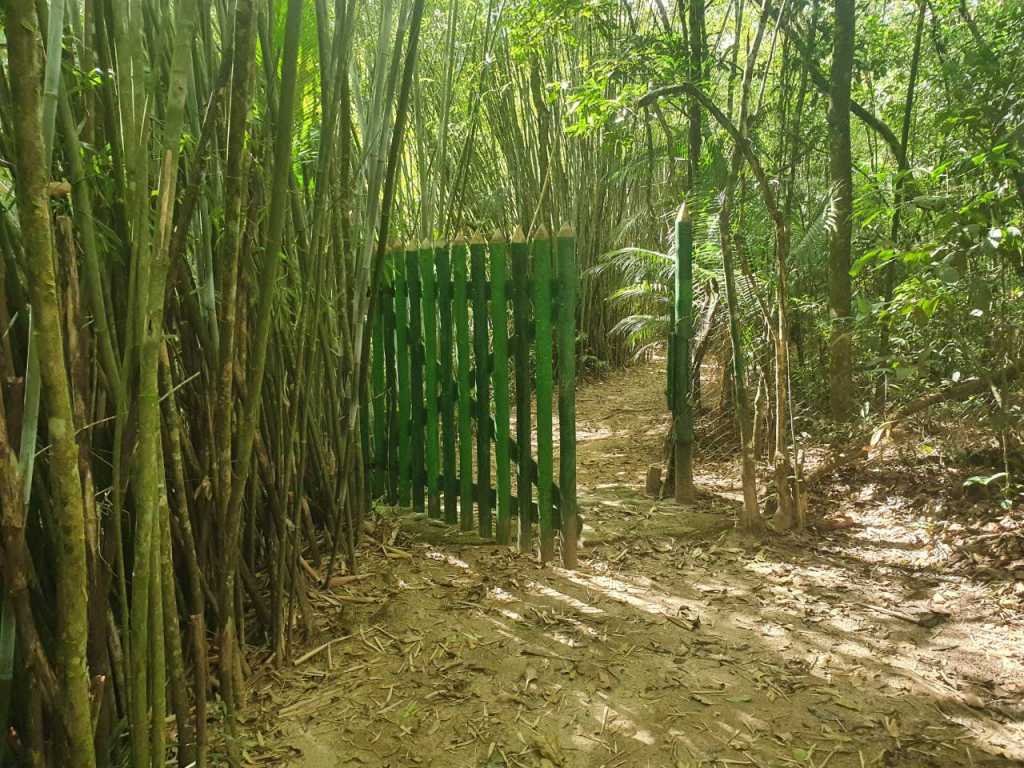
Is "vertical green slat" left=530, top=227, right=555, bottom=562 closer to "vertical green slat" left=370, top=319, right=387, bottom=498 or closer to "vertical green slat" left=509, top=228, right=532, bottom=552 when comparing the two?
"vertical green slat" left=509, top=228, right=532, bottom=552

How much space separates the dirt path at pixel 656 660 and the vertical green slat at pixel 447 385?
0.59ft

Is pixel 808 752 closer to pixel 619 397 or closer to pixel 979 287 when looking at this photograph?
pixel 979 287

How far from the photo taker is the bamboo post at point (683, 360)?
11.2 ft

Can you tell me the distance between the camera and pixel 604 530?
3.20 metres

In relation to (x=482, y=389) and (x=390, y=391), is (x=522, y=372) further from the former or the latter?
(x=390, y=391)

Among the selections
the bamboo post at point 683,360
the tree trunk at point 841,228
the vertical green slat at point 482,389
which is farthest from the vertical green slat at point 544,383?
the tree trunk at point 841,228

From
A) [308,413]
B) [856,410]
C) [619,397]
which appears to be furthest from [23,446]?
[619,397]

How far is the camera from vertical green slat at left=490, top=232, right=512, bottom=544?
9.25 feet

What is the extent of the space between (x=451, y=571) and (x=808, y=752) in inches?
55.9

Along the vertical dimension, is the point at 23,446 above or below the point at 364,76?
below

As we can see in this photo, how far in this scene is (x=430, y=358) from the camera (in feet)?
10.3

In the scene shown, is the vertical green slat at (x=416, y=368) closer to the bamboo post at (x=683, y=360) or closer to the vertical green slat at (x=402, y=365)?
the vertical green slat at (x=402, y=365)

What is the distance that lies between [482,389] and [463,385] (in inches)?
3.5

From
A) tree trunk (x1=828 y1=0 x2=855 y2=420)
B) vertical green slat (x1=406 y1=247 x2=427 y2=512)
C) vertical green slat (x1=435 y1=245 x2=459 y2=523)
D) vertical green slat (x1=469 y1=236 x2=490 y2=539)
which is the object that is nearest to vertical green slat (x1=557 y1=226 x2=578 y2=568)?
vertical green slat (x1=469 y1=236 x2=490 y2=539)
